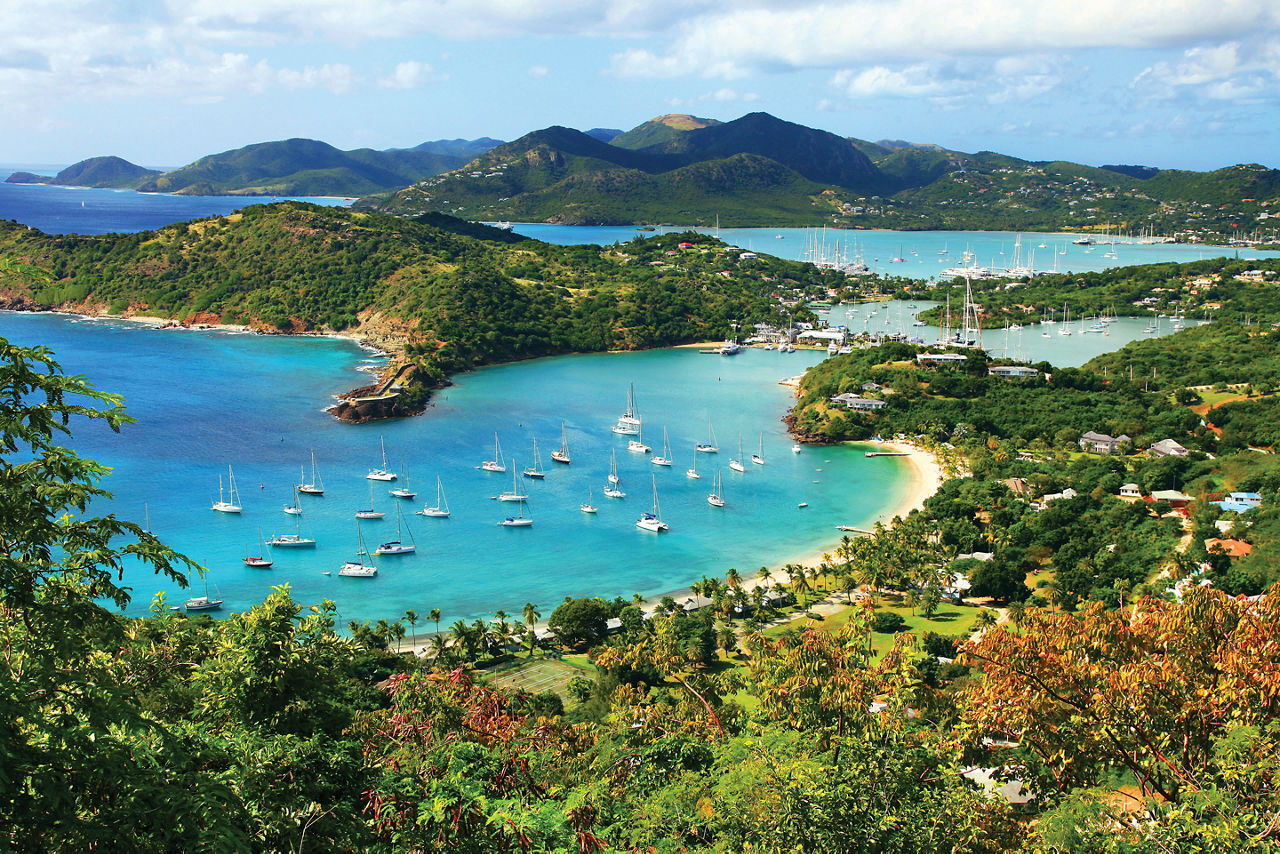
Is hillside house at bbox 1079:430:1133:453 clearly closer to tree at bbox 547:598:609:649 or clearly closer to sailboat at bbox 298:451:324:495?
tree at bbox 547:598:609:649

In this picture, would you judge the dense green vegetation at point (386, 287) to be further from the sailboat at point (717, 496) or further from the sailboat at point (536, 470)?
the sailboat at point (717, 496)

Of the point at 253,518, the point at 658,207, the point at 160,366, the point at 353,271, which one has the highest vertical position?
the point at 658,207

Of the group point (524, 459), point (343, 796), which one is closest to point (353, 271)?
point (524, 459)

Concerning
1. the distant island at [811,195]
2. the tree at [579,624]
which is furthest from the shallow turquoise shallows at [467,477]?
Answer: the distant island at [811,195]

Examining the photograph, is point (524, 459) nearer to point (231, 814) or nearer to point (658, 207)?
point (231, 814)

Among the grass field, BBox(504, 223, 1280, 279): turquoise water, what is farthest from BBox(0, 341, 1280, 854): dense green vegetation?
BBox(504, 223, 1280, 279): turquoise water

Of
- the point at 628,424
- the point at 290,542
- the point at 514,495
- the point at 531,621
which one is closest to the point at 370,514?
the point at 290,542
